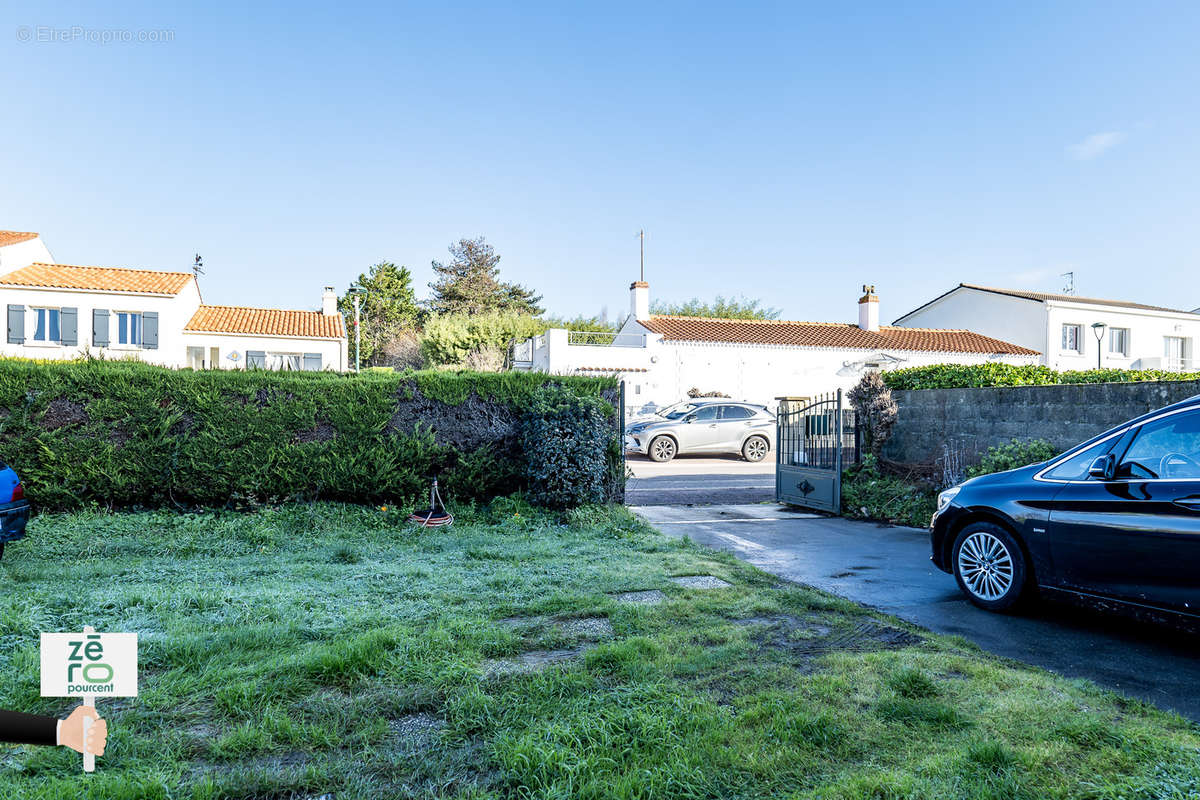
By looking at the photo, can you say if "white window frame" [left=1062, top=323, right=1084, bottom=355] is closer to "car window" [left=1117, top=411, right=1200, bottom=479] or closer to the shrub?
the shrub

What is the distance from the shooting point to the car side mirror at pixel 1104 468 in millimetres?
4621

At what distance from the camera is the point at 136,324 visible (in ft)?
99.2

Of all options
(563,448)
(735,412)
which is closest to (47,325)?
(735,412)

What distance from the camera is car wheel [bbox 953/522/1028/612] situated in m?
5.07

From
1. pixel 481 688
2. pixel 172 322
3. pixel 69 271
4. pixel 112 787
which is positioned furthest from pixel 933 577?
pixel 69 271

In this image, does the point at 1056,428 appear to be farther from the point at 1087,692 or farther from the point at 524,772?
the point at 524,772

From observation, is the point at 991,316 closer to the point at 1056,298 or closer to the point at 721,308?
the point at 1056,298

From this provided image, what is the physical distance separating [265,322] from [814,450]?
3091 centimetres

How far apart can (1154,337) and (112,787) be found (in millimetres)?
42819

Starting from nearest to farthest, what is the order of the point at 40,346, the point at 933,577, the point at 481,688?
1. the point at 481,688
2. the point at 933,577
3. the point at 40,346

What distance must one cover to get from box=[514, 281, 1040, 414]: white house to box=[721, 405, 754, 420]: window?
6186 mm

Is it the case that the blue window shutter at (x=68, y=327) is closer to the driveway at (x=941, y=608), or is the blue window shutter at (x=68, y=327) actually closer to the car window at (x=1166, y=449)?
the driveway at (x=941, y=608)

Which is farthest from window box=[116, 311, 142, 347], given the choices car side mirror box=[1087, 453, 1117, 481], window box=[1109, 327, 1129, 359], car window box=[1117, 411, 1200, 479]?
window box=[1109, 327, 1129, 359]

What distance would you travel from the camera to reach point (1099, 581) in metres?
4.54
